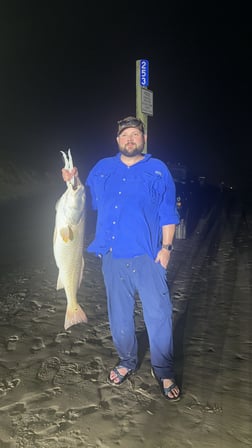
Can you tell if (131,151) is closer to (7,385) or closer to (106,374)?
(106,374)

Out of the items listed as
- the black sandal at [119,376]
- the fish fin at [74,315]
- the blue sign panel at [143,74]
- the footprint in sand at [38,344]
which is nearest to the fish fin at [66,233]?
the fish fin at [74,315]

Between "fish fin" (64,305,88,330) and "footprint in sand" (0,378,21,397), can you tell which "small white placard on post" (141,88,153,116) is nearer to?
"fish fin" (64,305,88,330)

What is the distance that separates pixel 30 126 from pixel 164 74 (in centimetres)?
4383

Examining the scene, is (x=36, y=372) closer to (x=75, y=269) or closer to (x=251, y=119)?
(x=75, y=269)

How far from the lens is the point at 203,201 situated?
1866 centimetres

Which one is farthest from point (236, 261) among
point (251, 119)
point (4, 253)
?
point (251, 119)

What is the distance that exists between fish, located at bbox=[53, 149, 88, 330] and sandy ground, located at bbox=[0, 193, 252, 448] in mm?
693

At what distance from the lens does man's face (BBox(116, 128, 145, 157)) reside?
2953mm

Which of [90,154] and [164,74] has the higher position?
[164,74]

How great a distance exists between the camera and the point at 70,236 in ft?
9.48

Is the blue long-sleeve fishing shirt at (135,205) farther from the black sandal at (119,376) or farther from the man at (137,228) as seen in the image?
the black sandal at (119,376)

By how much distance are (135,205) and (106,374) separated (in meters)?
1.60

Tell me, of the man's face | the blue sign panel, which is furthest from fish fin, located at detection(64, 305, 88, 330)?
the blue sign panel

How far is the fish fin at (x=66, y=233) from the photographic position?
2.86 metres
